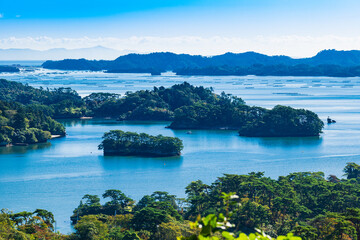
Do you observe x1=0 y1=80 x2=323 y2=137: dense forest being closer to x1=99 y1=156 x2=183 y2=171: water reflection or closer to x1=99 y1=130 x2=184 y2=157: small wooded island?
x1=99 y1=130 x2=184 y2=157: small wooded island

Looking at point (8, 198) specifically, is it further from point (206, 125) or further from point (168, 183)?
point (206, 125)

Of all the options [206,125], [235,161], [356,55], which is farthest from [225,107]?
[356,55]

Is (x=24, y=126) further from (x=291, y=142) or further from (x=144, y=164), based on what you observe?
(x=291, y=142)

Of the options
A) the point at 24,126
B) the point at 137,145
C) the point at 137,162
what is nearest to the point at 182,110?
the point at 24,126

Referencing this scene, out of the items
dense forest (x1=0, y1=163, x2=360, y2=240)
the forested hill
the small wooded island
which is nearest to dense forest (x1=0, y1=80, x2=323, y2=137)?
the small wooded island

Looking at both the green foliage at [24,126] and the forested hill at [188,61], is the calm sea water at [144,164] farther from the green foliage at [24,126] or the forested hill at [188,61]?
the forested hill at [188,61]

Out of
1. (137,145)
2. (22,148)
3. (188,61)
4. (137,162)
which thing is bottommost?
(22,148)
